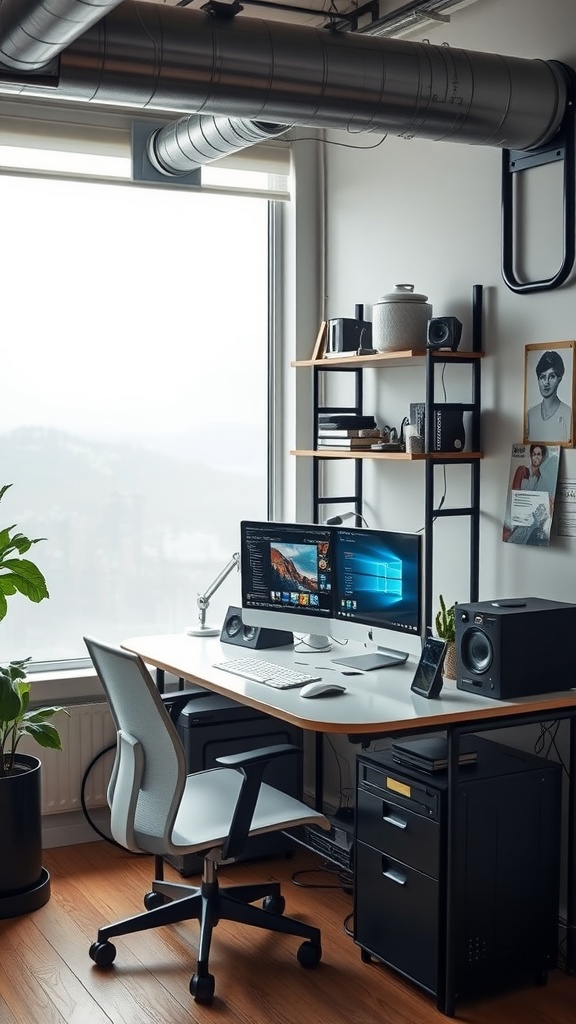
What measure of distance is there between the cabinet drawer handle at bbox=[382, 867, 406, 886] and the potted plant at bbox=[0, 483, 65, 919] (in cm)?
119

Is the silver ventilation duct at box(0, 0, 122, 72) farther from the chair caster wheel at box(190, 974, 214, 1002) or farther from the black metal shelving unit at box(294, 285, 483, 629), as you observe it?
the chair caster wheel at box(190, 974, 214, 1002)

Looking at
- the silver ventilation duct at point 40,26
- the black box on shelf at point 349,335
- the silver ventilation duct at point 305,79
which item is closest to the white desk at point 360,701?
the black box on shelf at point 349,335

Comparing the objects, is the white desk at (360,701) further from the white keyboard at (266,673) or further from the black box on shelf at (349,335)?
the black box on shelf at (349,335)

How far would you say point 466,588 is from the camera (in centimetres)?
374

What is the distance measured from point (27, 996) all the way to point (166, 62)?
8.14 feet

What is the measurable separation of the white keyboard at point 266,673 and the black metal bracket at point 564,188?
137 centimetres

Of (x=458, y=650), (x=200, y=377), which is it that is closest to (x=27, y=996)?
(x=458, y=650)

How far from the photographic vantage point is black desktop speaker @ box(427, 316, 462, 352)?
3.51 m

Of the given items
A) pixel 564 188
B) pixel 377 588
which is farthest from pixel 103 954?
pixel 564 188

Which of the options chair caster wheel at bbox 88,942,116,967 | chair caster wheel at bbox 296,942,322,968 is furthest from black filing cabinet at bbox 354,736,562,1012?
chair caster wheel at bbox 88,942,116,967

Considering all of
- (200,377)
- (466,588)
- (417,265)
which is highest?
(417,265)

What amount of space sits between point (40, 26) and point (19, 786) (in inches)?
90.8

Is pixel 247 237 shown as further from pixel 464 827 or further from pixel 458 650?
pixel 464 827

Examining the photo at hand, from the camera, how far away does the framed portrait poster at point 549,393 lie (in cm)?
327
